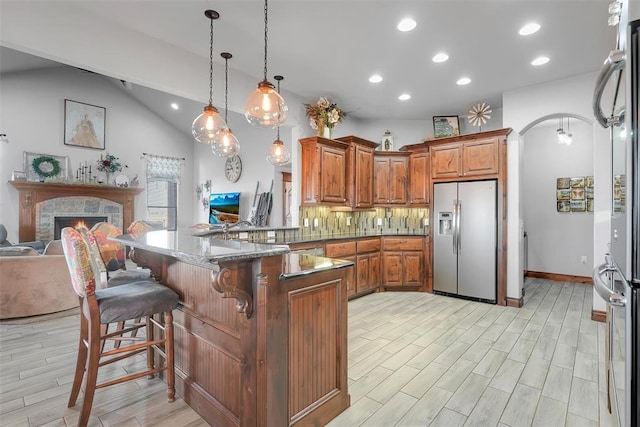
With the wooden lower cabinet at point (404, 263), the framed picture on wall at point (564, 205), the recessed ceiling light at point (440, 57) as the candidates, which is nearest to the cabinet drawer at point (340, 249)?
the wooden lower cabinet at point (404, 263)

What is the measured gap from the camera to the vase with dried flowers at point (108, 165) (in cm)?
759

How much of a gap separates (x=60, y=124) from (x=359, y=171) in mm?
6893

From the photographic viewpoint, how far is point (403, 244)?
5.21 meters

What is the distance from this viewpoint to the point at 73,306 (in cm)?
415

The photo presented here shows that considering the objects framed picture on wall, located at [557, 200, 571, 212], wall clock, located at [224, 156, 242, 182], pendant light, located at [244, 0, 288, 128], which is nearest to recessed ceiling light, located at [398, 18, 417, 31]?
pendant light, located at [244, 0, 288, 128]

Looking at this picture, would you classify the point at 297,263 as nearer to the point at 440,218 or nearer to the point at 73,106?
the point at 440,218

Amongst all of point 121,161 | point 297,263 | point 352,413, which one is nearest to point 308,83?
point 297,263

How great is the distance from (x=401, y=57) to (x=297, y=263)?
294 centimetres

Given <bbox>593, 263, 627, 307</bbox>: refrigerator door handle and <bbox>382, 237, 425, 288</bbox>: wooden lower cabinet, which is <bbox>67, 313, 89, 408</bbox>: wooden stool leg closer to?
<bbox>593, 263, 627, 307</bbox>: refrigerator door handle

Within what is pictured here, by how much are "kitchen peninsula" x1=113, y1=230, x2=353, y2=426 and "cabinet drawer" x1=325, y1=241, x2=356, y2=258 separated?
218cm

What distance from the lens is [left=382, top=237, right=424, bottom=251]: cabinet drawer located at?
520 centimetres

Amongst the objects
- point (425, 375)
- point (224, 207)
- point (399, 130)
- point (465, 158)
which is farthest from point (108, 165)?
point (425, 375)

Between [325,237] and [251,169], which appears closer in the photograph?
[325,237]

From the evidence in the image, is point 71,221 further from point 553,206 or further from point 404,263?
point 553,206
